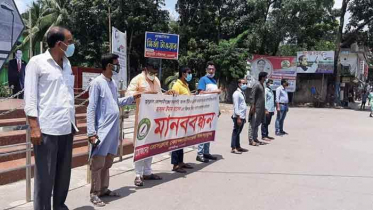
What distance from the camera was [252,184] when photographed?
5.84 meters

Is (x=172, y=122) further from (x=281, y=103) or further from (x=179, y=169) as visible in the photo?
(x=281, y=103)

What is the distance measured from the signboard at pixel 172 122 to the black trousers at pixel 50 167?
1523 mm

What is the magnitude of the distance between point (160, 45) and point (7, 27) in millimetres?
8098

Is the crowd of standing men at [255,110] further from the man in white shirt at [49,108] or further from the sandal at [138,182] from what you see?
the man in white shirt at [49,108]

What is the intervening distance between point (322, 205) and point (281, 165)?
7.90 ft

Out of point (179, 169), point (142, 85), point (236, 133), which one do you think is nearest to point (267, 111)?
point (236, 133)

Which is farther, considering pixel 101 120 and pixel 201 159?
pixel 201 159

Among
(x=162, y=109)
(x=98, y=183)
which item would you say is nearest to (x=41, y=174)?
(x=98, y=183)

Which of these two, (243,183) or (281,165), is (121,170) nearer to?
(243,183)

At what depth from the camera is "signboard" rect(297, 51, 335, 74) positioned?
90.5 feet

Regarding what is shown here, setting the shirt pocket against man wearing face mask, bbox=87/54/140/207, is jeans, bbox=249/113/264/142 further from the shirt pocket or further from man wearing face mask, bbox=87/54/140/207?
the shirt pocket

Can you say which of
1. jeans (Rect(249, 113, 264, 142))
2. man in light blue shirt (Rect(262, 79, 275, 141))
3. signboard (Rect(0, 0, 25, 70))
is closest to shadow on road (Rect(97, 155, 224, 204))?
jeans (Rect(249, 113, 264, 142))

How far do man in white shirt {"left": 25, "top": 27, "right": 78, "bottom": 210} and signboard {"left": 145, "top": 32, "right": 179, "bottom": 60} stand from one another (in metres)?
10.5

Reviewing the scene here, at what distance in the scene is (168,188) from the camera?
5496 millimetres
